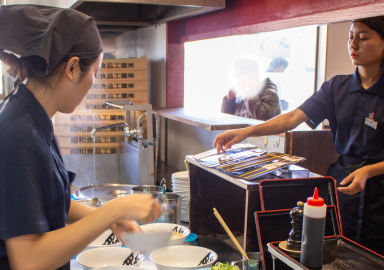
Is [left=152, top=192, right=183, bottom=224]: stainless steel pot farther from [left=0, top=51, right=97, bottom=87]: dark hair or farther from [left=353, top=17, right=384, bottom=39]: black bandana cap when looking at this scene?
[left=353, top=17, right=384, bottom=39]: black bandana cap

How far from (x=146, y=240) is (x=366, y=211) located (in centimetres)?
125

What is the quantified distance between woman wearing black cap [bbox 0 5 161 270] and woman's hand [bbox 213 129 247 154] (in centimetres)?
99

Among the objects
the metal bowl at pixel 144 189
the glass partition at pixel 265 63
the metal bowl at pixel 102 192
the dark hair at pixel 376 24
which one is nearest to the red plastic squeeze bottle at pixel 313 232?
the dark hair at pixel 376 24

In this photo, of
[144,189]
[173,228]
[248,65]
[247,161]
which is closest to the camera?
[247,161]

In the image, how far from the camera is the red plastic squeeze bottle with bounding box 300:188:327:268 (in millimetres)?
1059

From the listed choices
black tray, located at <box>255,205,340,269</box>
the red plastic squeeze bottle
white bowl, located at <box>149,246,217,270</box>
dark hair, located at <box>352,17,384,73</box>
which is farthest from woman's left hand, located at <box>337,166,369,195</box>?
dark hair, located at <box>352,17,384,73</box>

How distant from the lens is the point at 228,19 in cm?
291

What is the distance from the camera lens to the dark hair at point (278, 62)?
6391mm

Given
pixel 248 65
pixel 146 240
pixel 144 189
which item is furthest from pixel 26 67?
pixel 248 65

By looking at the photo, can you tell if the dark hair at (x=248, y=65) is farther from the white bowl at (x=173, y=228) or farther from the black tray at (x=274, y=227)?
the black tray at (x=274, y=227)

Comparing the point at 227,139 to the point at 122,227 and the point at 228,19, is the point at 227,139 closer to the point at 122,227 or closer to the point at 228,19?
the point at 122,227

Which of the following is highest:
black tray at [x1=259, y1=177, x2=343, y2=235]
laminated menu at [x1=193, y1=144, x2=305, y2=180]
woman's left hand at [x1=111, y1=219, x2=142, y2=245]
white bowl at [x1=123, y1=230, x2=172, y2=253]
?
laminated menu at [x1=193, y1=144, x2=305, y2=180]

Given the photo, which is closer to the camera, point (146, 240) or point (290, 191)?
point (146, 240)

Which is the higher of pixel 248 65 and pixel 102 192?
pixel 248 65
